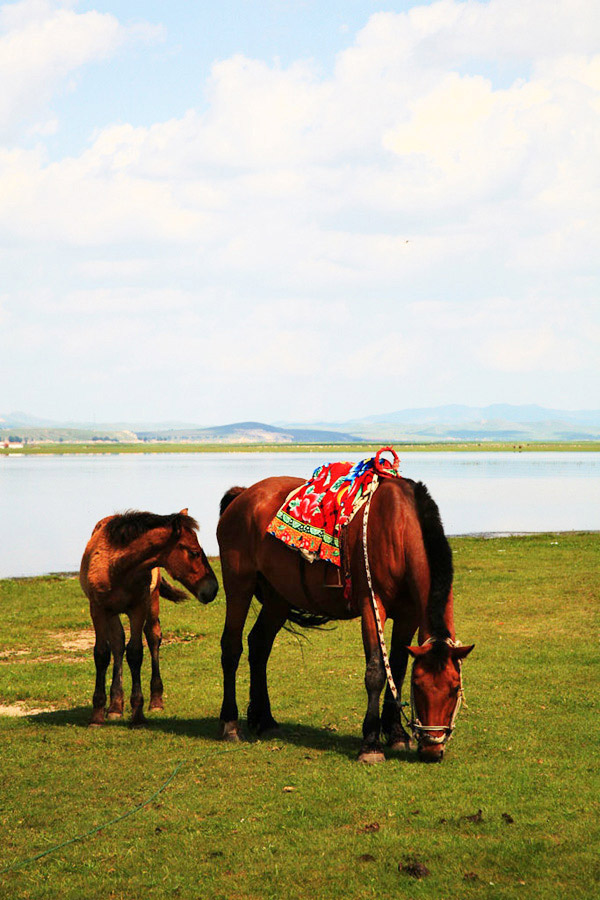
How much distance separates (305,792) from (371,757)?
37.2 inches

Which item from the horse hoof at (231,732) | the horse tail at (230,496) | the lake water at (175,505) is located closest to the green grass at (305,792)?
the horse hoof at (231,732)

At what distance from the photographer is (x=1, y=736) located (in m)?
9.01

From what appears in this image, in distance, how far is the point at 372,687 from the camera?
7855 millimetres

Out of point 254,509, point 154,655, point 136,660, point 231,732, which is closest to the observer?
point 231,732

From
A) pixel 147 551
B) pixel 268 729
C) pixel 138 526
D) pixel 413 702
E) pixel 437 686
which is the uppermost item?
pixel 138 526

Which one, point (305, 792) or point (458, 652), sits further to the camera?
point (458, 652)

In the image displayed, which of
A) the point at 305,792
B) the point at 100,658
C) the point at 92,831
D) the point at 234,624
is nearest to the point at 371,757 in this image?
the point at 305,792

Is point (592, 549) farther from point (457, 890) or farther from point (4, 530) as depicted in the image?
point (4, 530)

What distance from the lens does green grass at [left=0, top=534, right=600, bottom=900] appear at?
17.9 feet

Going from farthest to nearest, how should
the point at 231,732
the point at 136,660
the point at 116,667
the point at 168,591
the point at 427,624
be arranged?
1. the point at 168,591
2. the point at 116,667
3. the point at 136,660
4. the point at 231,732
5. the point at 427,624

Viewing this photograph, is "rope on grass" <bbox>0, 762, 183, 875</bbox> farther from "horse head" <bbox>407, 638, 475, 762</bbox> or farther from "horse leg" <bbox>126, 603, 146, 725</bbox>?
"horse head" <bbox>407, 638, 475, 762</bbox>

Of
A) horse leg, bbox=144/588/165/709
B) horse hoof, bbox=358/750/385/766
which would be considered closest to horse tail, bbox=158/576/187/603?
horse leg, bbox=144/588/165/709

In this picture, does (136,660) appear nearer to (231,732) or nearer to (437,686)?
(231,732)

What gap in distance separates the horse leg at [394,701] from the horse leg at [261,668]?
1.28m
